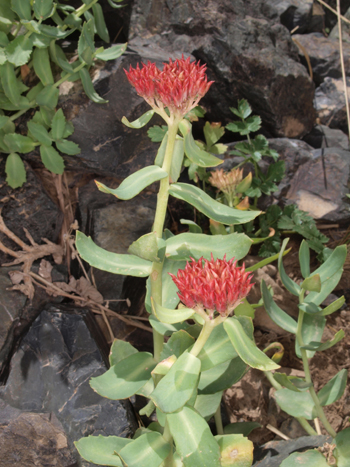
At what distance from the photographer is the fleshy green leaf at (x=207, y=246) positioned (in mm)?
1100

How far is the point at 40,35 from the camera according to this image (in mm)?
1643

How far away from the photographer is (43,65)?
1.71 meters

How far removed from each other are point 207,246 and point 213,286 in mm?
240

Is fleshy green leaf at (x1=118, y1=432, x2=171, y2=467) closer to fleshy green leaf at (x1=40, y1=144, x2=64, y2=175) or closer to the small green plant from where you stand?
the small green plant

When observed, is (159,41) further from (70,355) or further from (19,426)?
(19,426)

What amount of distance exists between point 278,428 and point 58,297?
1147mm

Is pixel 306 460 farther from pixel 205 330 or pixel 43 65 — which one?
pixel 43 65

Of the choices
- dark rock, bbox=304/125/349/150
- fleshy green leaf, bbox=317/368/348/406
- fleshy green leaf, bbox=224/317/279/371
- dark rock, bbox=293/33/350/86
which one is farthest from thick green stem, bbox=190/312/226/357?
dark rock, bbox=293/33/350/86

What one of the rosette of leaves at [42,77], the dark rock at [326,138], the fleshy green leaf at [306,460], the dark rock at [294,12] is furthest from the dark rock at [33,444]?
the dark rock at [294,12]

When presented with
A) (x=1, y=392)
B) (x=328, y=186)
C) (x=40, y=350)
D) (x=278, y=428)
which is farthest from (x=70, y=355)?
(x=328, y=186)

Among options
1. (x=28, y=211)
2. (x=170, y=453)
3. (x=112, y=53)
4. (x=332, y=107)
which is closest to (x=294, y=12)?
(x=332, y=107)

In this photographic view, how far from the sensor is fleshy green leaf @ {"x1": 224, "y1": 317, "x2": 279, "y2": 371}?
89 cm

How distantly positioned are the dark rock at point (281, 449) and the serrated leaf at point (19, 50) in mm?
1711

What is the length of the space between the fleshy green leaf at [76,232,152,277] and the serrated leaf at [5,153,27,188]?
2.64 feet
